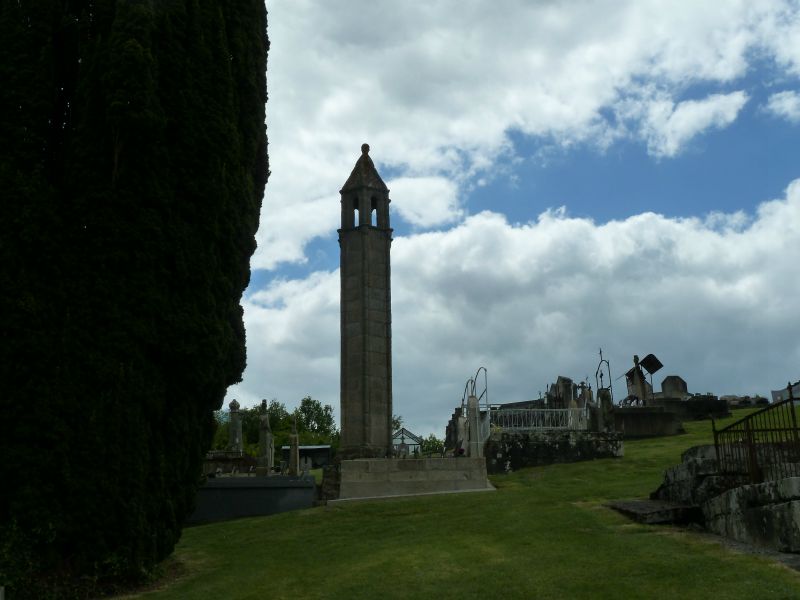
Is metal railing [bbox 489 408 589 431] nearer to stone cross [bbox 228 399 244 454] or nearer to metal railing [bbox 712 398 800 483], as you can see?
stone cross [bbox 228 399 244 454]

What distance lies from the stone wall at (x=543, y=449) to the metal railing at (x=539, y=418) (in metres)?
1.44

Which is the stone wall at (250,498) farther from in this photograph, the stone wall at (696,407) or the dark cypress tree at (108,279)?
the stone wall at (696,407)

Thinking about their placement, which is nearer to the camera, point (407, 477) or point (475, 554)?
point (475, 554)

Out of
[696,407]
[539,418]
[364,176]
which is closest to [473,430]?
[539,418]

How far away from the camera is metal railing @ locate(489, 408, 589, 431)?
981 inches

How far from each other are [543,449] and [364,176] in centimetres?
1037

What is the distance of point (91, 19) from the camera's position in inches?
496

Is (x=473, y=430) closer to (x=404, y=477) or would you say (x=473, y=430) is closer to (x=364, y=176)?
(x=404, y=477)

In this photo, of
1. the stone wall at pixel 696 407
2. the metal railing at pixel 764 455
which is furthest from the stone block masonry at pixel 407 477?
the stone wall at pixel 696 407

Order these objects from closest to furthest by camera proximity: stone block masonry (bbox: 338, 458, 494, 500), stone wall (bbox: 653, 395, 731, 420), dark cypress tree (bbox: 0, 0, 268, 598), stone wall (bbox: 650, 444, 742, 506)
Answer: dark cypress tree (bbox: 0, 0, 268, 598), stone wall (bbox: 650, 444, 742, 506), stone block masonry (bbox: 338, 458, 494, 500), stone wall (bbox: 653, 395, 731, 420)

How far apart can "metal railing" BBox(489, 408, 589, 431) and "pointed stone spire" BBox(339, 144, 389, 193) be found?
839cm

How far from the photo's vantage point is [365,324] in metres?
23.1

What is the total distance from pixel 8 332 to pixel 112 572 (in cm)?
379

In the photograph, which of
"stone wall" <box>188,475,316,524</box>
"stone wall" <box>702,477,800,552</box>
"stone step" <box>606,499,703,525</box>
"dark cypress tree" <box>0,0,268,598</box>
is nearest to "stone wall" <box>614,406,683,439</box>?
"stone wall" <box>188,475,316,524</box>
